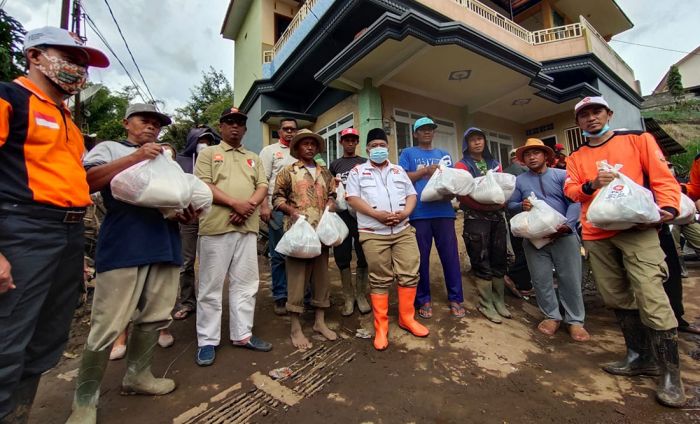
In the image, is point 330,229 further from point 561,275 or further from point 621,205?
point 561,275

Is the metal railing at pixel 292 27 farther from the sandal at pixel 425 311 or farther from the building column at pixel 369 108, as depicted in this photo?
the sandal at pixel 425 311

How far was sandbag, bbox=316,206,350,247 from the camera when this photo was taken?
276cm

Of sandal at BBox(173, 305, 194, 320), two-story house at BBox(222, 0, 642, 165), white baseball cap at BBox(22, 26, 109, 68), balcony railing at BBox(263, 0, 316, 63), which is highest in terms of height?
balcony railing at BBox(263, 0, 316, 63)

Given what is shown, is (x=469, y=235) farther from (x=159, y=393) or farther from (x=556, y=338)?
(x=159, y=393)

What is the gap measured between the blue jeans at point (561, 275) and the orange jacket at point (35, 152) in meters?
3.75

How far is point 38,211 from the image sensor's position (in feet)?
4.63

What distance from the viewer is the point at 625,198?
2012mm

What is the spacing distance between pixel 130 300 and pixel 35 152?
0.97 metres

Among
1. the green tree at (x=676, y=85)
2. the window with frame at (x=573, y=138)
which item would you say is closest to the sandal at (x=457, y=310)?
the window with frame at (x=573, y=138)

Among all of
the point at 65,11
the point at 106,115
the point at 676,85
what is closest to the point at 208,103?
the point at 106,115

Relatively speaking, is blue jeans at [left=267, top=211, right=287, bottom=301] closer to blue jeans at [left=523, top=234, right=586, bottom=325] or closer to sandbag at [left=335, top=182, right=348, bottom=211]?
sandbag at [left=335, top=182, right=348, bottom=211]

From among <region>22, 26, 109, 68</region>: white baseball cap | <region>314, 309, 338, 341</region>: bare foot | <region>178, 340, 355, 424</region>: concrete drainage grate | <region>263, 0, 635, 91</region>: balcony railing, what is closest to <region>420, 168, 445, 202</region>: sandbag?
<region>314, 309, 338, 341</region>: bare foot

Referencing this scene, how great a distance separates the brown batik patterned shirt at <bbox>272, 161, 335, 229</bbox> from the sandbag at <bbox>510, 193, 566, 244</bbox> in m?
1.96

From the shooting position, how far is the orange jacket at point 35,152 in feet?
4.45
